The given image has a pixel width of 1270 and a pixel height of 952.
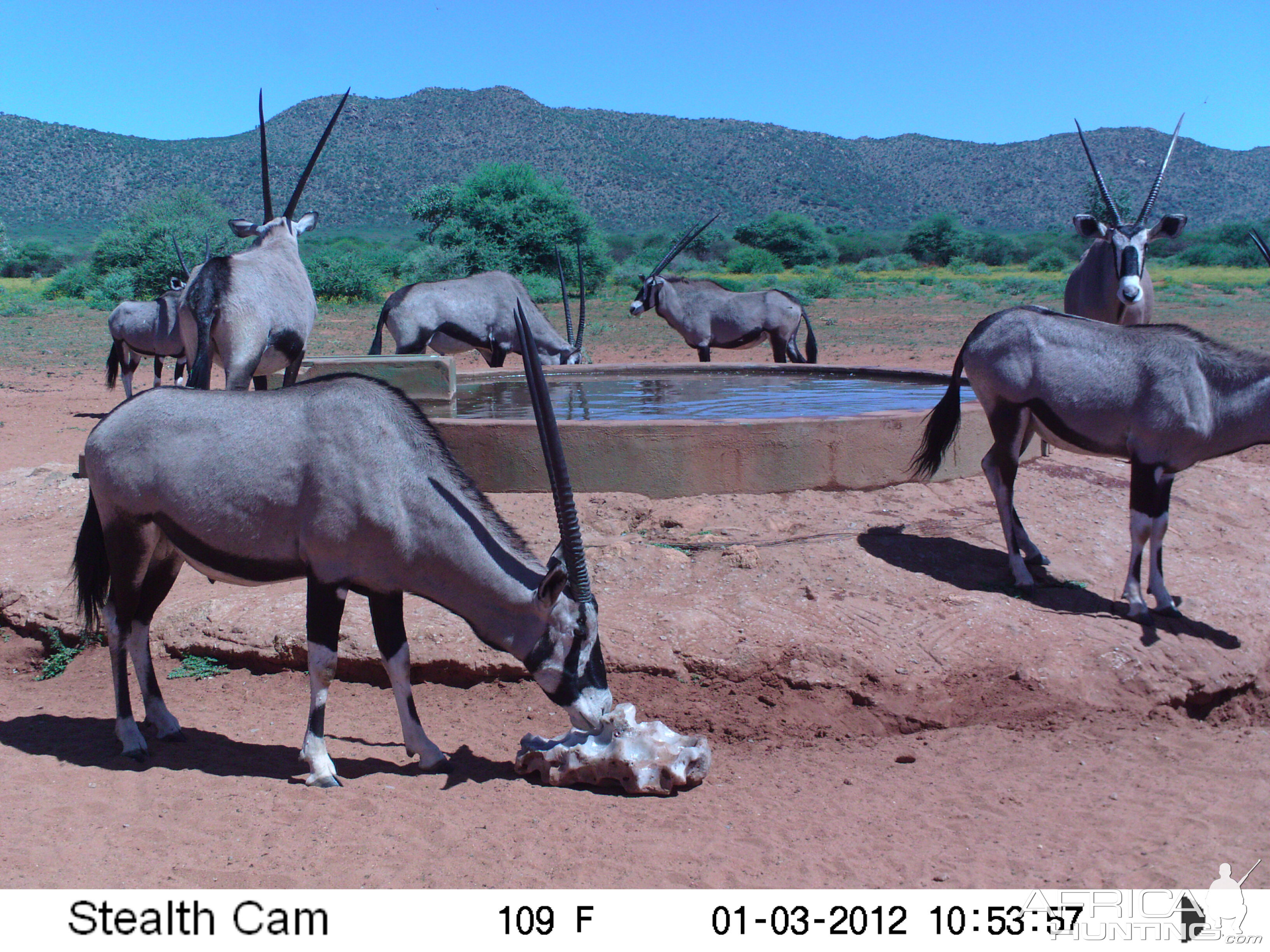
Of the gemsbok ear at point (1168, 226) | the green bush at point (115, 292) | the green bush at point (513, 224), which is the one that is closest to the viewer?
the gemsbok ear at point (1168, 226)

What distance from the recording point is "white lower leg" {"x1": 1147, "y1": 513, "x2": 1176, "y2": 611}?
18.3 ft

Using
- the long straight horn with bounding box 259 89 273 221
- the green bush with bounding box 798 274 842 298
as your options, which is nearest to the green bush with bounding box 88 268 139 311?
the green bush with bounding box 798 274 842 298

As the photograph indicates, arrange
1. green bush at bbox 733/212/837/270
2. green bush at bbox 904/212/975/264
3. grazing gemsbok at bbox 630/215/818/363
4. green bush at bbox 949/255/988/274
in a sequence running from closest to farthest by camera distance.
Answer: grazing gemsbok at bbox 630/215/818/363 < green bush at bbox 949/255/988/274 < green bush at bbox 733/212/837/270 < green bush at bbox 904/212/975/264

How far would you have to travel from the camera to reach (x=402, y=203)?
276 feet

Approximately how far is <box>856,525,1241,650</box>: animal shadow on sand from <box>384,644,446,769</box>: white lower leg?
111 inches

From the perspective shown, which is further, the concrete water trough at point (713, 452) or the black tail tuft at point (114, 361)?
the black tail tuft at point (114, 361)

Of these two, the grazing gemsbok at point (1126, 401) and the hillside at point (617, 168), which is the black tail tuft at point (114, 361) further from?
the hillside at point (617, 168)

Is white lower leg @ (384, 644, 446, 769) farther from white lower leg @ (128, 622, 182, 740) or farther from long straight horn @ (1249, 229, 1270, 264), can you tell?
long straight horn @ (1249, 229, 1270, 264)

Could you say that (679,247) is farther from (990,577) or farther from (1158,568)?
(1158,568)

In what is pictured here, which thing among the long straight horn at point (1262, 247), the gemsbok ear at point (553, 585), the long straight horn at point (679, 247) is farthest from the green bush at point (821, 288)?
the gemsbok ear at point (553, 585)

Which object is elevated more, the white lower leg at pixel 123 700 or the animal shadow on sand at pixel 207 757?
the white lower leg at pixel 123 700

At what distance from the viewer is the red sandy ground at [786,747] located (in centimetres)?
351

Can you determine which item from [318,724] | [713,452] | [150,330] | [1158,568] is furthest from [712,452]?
[150,330]

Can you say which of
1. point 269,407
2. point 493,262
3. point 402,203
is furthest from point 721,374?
point 402,203
